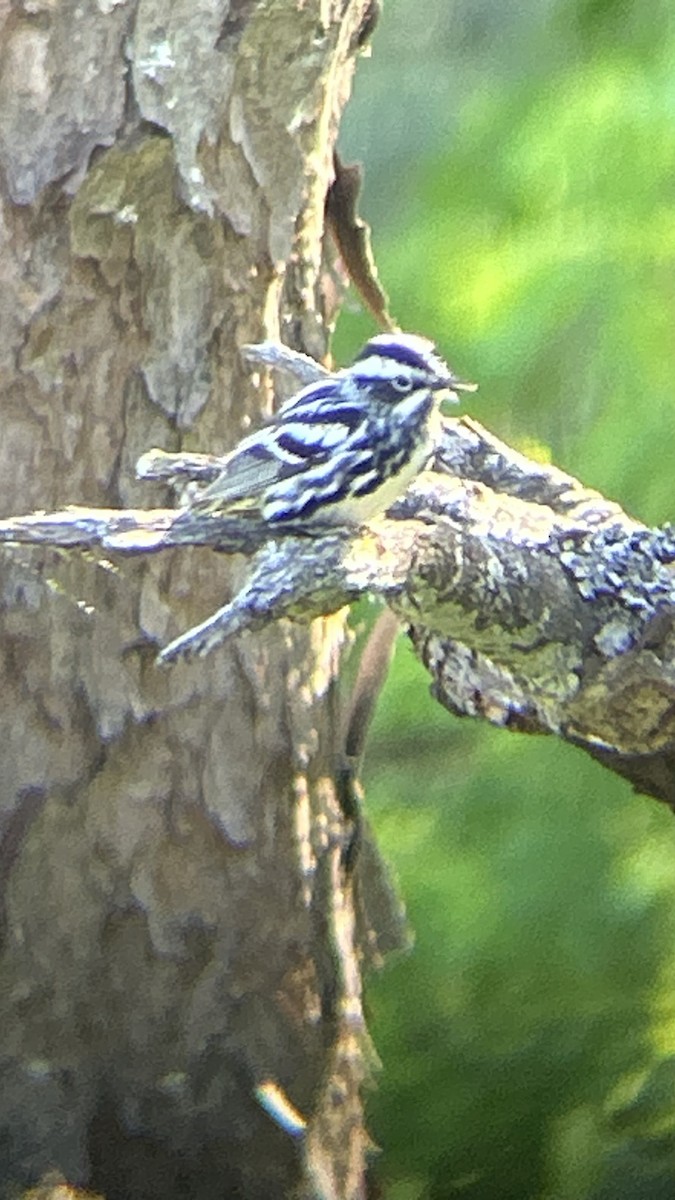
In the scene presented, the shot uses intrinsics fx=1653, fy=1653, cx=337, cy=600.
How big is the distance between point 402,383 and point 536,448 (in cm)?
67

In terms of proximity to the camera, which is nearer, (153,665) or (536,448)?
(153,665)

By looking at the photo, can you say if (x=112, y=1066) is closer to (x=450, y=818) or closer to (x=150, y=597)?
Result: (x=150, y=597)

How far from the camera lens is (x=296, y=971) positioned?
1097 mm

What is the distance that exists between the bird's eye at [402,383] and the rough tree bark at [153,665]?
211 millimetres

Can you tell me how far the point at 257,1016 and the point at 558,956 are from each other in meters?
0.46

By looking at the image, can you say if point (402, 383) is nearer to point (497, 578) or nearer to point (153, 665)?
→ point (497, 578)

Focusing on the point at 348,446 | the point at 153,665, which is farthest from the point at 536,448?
the point at 348,446

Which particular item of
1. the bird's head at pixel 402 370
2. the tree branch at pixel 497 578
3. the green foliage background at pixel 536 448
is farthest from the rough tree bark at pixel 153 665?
Answer: the green foliage background at pixel 536 448

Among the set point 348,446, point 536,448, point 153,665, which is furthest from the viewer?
point 536,448

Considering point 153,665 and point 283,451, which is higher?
point 283,451

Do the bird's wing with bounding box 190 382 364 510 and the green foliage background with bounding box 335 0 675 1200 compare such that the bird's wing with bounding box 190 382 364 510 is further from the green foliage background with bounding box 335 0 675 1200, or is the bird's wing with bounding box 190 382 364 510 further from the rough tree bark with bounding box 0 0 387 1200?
the green foliage background with bounding box 335 0 675 1200

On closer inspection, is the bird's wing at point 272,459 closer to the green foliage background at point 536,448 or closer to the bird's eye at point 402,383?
the bird's eye at point 402,383

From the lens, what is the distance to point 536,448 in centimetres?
147

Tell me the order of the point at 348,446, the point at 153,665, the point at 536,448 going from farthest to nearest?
the point at 536,448 < the point at 153,665 < the point at 348,446
